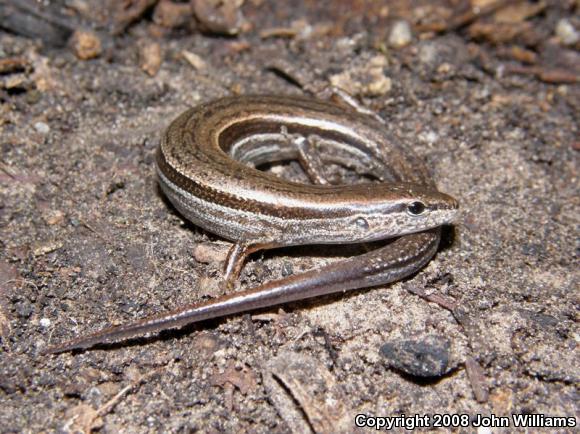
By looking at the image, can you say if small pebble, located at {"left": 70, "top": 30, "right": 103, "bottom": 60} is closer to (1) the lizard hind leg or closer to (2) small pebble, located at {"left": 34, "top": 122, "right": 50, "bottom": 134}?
(2) small pebble, located at {"left": 34, "top": 122, "right": 50, "bottom": 134}

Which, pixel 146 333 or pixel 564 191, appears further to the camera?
pixel 564 191

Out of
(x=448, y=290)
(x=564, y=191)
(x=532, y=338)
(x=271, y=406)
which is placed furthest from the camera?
(x=564, y=191)

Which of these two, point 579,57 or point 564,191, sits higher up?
point 579,57

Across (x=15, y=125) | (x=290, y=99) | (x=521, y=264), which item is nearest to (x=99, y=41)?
(x=15, y=125)

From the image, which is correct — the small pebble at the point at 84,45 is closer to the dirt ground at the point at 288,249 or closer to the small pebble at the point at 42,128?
the dirt ground at the point at 288,249

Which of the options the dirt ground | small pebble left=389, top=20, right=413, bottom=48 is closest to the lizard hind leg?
the dirt ground

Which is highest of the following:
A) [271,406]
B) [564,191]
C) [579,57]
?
[579,57]

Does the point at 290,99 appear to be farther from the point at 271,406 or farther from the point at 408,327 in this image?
the point at 271,406

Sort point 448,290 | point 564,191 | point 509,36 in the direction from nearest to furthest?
point 448,290, point 564,191, point 509,36
